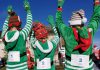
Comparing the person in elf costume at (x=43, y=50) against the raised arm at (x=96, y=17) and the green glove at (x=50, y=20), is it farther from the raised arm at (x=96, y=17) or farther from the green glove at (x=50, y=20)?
the raised arm at (x=96, y=17)

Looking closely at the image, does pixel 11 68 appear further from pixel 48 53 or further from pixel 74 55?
pixel 74 55

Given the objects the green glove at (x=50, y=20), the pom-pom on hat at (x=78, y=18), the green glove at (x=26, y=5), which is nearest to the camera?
the pom-pom on hat at (x=78, y=18)

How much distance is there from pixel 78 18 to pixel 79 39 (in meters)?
0.53

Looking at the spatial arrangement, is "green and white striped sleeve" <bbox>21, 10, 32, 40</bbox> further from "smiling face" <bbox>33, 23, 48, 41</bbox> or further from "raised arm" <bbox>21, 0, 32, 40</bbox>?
"smiling face" <bbox>33, 23, 48, 41</bbox>

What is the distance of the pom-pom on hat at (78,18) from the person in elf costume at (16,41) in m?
1.35

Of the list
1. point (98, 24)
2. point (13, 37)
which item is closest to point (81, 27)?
point (98, 24)

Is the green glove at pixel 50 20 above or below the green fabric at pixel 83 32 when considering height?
above

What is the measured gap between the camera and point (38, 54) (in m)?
11.6

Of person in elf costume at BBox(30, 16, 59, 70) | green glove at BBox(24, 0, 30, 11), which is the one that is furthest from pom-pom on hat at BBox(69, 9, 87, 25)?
green glove at BBox(24, 0, 30, 11)

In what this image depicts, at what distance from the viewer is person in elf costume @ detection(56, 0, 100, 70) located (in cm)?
1065

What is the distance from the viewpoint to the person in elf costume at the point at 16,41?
11734 millimetres

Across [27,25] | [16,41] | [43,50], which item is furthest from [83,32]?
[16,41]

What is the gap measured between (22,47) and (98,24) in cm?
206

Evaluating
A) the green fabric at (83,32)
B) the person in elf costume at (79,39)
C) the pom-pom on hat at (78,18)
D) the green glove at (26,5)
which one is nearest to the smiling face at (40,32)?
the green glove at (26,5)
